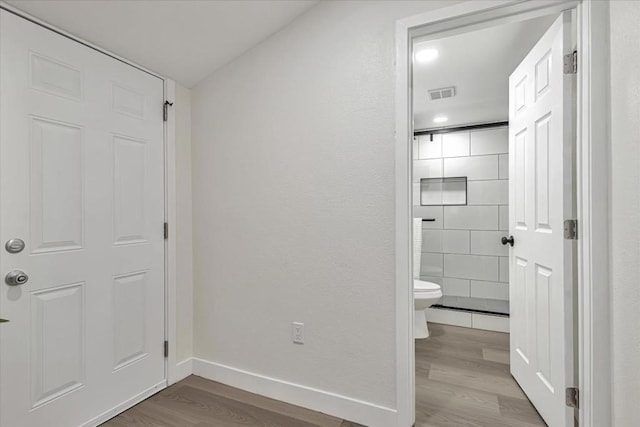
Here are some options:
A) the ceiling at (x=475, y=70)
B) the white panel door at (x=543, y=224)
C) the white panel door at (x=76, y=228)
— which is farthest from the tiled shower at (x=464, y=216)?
the white panel door at (x=76, y=228)

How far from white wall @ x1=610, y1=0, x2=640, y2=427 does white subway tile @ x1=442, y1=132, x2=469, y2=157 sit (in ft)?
7.98

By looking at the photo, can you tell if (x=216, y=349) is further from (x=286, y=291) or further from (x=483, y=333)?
(x=483, y=333)

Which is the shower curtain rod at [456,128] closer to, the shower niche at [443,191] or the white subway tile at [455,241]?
the shower niche at [443,191]

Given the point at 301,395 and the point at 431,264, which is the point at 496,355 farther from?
the point at 301,395

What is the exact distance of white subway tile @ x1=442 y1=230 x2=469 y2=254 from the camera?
3.68m

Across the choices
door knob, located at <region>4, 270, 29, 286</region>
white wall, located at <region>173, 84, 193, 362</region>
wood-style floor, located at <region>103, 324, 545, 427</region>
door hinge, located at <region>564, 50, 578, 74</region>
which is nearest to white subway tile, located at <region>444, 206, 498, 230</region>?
wood-style floor, located at <region>103, 324, 545, 427</region>

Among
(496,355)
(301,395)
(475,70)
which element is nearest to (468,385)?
(496,355)

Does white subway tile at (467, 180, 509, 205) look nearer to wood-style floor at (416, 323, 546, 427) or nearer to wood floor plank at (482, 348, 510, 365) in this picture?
wood-style floor at (416, 323, 546, 427)

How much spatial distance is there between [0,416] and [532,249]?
2669 millimetres

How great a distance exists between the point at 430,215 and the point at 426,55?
199cm

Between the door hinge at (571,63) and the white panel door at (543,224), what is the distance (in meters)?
0.02

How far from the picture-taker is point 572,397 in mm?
1484

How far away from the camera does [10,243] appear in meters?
1.38

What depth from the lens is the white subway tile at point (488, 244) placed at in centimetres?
351
